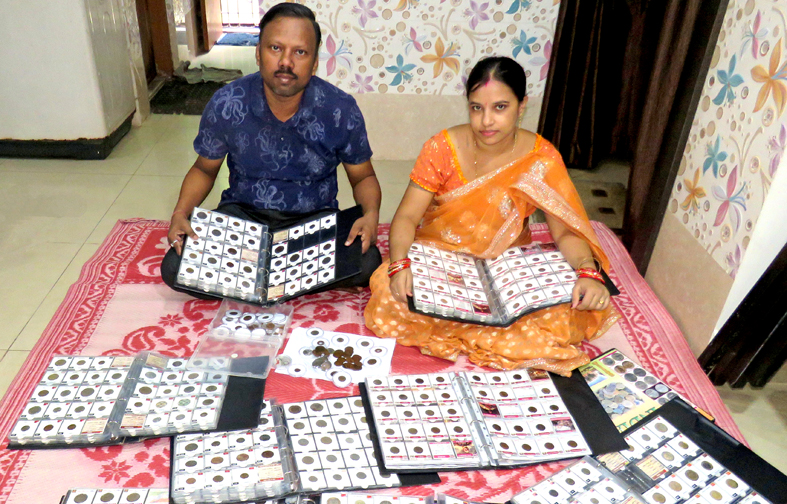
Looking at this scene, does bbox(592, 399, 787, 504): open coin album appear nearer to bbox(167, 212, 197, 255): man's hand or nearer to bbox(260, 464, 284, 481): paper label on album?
bbox(260, 464, 284, 481): paper label on album

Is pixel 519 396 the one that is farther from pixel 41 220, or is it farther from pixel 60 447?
pixel 41 220

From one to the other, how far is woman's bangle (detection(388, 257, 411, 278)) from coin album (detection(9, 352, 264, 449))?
51 centimetres

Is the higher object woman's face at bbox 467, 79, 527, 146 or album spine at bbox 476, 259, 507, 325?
woman's face at bbox 467, 79, 527, 146

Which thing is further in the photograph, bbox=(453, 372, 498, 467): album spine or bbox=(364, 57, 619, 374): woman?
bbox=(364, 57, 619, 374): woman

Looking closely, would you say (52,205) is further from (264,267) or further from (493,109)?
(493,109)

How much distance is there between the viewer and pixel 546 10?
10.6 ft

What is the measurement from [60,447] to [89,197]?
178 cm

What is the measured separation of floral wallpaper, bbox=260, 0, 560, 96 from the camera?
322cm

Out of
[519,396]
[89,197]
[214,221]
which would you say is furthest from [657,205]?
[89,197]

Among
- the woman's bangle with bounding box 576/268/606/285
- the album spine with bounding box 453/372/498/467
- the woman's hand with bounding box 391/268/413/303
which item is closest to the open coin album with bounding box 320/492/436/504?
the album spine with bounding box 453/372/498/467

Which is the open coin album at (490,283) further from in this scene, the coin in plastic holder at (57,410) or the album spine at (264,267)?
the coin in plastic holder at (57,410)

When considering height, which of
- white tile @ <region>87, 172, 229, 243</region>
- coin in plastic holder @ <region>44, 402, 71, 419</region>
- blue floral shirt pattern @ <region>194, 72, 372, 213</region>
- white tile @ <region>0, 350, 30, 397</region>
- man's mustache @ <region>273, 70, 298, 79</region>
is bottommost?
white tile @ <region>0, 350, 30, 397</region>

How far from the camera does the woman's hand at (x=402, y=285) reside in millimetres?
1862

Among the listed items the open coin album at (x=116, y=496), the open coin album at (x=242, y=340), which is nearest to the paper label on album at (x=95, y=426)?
the open coin album at (x=116, y=496)
